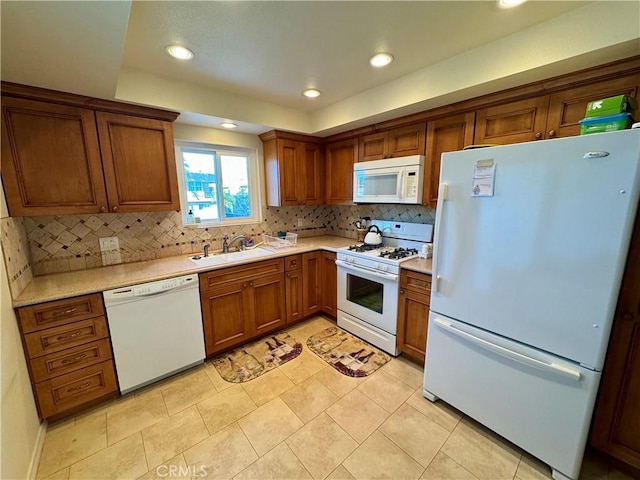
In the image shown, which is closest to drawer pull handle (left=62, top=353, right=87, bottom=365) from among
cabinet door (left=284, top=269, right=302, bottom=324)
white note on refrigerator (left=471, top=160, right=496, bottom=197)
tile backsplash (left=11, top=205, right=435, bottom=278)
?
tile backsplash (left=11, top=205, right=435, bottom=278)

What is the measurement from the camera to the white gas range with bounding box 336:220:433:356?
233cm

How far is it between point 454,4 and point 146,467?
3009mm

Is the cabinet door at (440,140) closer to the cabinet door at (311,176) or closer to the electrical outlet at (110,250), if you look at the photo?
the cabinet door at (311,176)

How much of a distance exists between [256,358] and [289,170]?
6.69 ft

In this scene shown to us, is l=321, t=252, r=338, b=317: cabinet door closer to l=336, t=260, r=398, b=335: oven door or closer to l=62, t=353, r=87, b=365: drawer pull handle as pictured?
l=336, t=260, r=398, b=335: oven door

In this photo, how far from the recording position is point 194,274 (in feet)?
7.02

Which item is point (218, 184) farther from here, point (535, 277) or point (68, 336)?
point (535, 277)

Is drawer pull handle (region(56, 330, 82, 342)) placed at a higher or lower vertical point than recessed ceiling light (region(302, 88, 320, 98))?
lower

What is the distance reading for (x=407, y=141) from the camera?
8.14ft

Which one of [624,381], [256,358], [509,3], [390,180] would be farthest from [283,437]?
[509,3]

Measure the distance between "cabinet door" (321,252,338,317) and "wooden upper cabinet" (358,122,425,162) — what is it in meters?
1.17

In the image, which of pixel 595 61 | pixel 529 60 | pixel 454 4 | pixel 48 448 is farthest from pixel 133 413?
pixel 595 61

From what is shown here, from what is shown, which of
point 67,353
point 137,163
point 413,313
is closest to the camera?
point 67,353

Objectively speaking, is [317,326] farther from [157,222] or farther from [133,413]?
[157,222]
